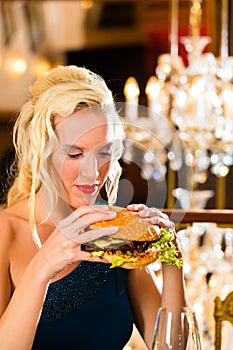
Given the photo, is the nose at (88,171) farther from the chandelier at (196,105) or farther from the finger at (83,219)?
the chandelier at (196,105)

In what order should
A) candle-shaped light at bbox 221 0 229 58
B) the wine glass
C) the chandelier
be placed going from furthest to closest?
candle-shaped light at bbox 221 0 229 58, the chandelier, the wine glass

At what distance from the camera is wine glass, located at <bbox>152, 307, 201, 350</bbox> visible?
1.95m

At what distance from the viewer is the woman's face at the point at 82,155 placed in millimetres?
2344

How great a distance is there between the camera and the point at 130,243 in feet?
7.11

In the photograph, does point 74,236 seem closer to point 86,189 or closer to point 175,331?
point 86,189

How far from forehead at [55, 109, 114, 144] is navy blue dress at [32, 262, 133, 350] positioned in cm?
38

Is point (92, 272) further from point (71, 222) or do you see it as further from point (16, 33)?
point (16, 33)

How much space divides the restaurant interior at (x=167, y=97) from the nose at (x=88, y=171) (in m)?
0.14

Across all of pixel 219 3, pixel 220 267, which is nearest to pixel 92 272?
pixel 220 267

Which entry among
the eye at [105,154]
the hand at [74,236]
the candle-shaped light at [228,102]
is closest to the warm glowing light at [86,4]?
the candle-shaped light at [228,102]

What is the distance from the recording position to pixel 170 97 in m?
5.62

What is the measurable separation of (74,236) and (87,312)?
48 cm

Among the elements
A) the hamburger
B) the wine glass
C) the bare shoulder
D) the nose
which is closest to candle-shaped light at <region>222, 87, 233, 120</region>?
the bare shoulder

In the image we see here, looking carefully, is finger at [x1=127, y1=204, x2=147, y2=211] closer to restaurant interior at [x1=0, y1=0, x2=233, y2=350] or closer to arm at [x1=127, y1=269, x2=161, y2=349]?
restaurant interior at [x1=0, y1=0, x2=233, y2=350]
